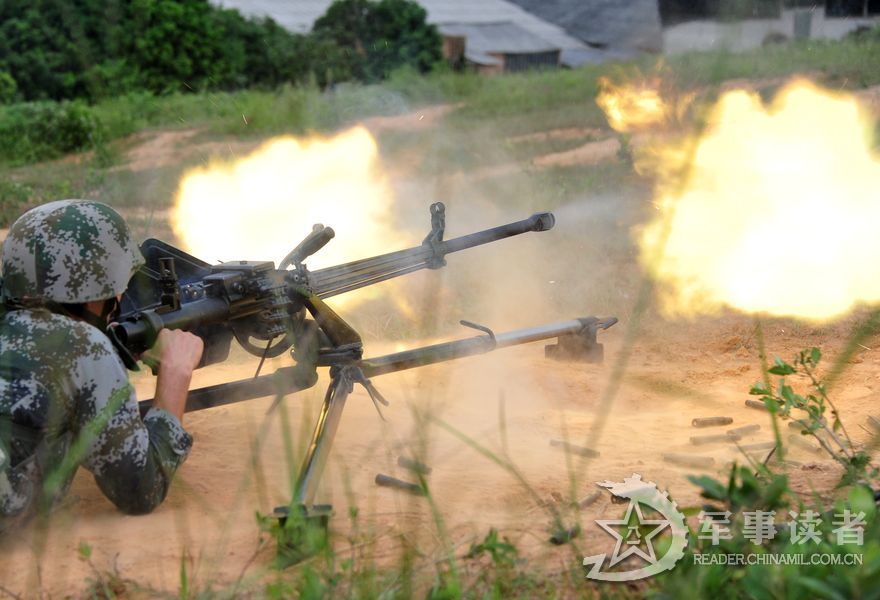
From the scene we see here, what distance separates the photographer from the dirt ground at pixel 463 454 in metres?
3.69

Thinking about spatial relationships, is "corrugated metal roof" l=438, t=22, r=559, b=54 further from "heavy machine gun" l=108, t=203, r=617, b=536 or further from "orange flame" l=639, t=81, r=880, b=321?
"heavy machine gun" l=108, t=203, r=617, b=536

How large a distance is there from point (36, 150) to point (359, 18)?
9.52 metres

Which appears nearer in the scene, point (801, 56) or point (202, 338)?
point (202, 338)

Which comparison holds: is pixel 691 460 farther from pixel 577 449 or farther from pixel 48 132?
pixel 48 132

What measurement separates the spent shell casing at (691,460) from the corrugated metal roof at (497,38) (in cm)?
2232

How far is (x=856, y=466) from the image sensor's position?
366 centimetres

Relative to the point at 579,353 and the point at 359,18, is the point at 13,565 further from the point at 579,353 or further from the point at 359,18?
the point at 359,18

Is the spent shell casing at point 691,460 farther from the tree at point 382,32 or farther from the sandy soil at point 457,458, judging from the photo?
the tree at point 382,32

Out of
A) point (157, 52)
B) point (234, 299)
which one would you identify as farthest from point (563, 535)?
point (157, 52)

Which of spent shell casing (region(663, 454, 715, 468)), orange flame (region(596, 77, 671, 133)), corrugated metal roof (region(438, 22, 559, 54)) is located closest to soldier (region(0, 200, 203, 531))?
spent shell casing (region(663, 454, 715, 468))

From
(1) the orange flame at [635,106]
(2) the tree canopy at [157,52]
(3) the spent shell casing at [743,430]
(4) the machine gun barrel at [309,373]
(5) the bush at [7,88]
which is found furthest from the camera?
(2) the tree canopy at [157,52]

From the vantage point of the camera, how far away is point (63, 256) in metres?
3.76

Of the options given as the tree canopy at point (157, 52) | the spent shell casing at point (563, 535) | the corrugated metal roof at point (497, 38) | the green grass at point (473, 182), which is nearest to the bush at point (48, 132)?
the green grass at point (473, 182)

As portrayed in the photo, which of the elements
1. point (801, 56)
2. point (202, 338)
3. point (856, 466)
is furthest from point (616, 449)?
point (801, 56)
